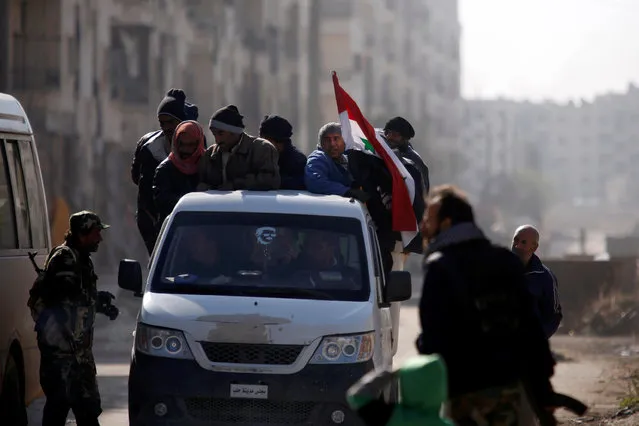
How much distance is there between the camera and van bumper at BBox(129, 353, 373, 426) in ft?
Result: 33.3

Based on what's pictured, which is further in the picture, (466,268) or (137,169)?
(137,169)

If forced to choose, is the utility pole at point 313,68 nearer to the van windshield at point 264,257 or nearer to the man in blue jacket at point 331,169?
the man in blue jacket at point 331,169

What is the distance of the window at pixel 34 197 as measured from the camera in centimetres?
1245

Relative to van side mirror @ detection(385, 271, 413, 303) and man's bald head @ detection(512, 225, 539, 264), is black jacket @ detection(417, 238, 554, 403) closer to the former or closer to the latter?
van side mirror @ detection(385, 271, 413, 303)

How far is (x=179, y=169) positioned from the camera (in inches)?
482

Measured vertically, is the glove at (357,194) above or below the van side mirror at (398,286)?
above

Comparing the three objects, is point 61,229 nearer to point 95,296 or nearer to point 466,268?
point 95,296

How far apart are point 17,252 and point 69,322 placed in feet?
4.59

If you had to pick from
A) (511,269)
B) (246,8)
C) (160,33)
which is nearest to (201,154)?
(511,269)

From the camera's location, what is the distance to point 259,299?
34.5ft

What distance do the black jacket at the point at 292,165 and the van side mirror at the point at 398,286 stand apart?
219 cm

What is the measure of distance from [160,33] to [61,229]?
20.1 m

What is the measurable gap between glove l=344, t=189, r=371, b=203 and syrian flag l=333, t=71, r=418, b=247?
71 centimetres

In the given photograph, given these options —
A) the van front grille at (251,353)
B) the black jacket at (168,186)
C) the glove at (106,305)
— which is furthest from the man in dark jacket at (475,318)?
the black jacket at (168,186)
